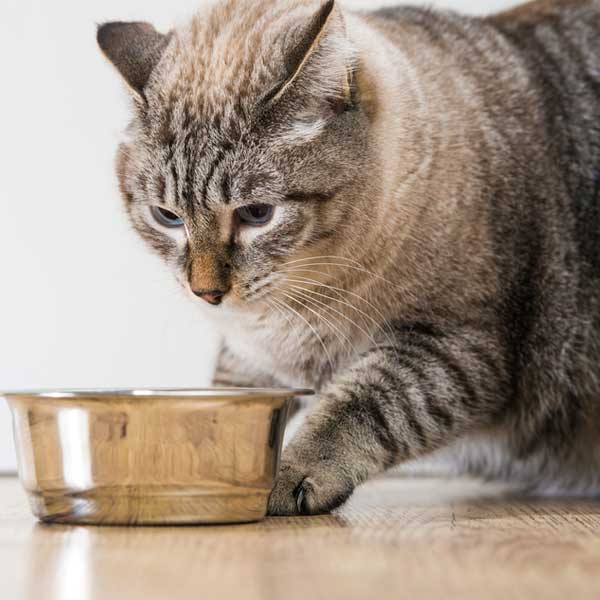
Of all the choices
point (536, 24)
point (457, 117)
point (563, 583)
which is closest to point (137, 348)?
point (457, 117)

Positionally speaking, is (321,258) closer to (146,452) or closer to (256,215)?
(256,215)

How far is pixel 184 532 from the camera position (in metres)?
1.23

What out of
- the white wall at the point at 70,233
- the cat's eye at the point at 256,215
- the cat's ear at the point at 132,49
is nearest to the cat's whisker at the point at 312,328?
the cat's eye at the point at 256,215

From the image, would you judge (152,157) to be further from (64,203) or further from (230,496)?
(64,203)

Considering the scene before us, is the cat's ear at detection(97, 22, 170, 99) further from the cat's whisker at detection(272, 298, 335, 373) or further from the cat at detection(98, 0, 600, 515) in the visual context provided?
the cat's whisker at detection(272, 298, 335, 373)

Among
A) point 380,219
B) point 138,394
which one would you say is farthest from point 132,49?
point 138,394

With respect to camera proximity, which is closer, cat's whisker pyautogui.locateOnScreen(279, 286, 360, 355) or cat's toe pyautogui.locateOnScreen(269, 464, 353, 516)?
cat's toe pyautogui.locateOnScreen(269, 464, 353, 516)

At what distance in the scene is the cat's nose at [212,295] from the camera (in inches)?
60.7

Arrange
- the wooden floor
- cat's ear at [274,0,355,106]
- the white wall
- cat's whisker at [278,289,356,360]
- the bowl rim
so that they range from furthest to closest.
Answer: the white wall < cat's whisker at [278,289,356,360] < cat's ear at [274,0,355,106] < the bowl rim < the wooden floor

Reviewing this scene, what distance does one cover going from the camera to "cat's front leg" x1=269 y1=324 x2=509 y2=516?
1495 mm

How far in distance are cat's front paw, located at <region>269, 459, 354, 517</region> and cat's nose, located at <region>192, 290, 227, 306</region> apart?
0.87 ft

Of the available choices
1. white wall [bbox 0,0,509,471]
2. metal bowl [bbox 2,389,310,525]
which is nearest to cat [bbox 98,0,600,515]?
metal bowl [bbox 2,389,310,525]

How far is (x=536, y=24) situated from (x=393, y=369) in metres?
0.80

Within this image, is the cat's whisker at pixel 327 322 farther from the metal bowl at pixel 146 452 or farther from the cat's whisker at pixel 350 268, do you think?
the metal bowl at pixel 146 452
